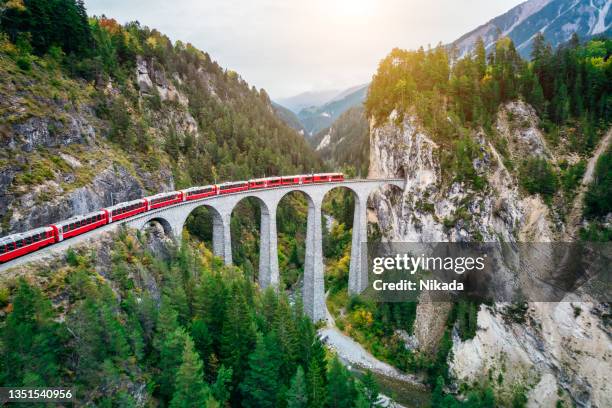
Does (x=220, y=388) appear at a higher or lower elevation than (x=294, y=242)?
higher

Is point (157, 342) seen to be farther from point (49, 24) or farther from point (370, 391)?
point (49, 24)

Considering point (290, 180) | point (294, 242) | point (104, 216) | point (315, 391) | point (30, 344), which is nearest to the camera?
point (30, 344)

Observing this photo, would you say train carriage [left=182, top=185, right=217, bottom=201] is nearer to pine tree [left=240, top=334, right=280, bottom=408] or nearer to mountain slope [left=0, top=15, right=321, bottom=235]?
mountain slope [left=0, top=15, right=321, bottom=235]

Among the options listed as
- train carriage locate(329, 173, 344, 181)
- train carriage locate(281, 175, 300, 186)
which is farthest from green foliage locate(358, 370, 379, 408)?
train carriage locate(329, 173, 344, 181)

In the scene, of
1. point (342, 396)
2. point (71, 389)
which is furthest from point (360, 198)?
point (71, 389)

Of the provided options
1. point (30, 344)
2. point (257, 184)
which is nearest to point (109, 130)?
point (257, 184)

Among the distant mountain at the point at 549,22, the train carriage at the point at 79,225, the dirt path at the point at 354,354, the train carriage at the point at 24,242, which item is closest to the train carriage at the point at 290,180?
the dirt path at the point at 354,354
